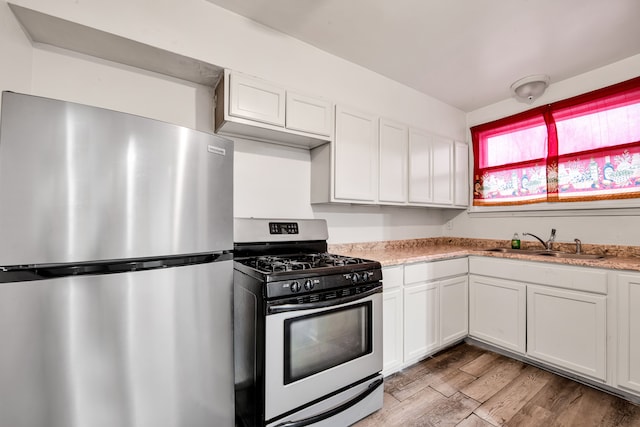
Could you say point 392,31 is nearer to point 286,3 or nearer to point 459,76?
point 286,3

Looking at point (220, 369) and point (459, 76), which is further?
point (459, 76)

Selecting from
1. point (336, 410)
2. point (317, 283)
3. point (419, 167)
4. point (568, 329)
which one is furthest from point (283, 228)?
point (568, 329)

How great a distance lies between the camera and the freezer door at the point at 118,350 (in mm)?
855

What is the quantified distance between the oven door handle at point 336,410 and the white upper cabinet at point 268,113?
1.70m

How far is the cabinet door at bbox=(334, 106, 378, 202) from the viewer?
7.25 feet

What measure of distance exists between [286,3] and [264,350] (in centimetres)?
201

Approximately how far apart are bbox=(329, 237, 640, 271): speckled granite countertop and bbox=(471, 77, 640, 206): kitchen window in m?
0.43

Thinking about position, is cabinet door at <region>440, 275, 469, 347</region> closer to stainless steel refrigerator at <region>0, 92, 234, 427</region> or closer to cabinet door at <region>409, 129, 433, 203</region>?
cabinet door at <region>409, 129, 433, 203</region>

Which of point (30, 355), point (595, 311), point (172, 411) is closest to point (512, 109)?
point (595, 311)

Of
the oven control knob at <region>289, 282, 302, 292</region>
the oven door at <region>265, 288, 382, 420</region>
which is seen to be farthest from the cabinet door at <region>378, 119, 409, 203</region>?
the oven control knob at <region>289, 282, 302, 292</region>

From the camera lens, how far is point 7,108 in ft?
2.72

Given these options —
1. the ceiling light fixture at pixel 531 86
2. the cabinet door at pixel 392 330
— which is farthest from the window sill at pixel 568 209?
the cabinet door at pixel 392 330

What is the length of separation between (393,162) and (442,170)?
2.58 ft

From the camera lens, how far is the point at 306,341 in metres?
1.47
